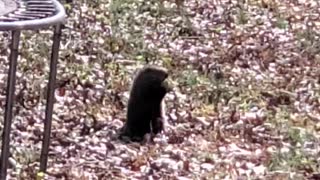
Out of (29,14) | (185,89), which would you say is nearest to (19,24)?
(29,14)

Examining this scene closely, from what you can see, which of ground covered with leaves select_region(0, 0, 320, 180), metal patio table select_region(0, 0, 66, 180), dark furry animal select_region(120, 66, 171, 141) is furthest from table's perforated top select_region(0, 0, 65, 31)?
dark furry animal select_region(120, 66, 171, 141)

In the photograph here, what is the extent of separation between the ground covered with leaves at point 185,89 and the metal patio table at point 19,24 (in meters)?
0.92

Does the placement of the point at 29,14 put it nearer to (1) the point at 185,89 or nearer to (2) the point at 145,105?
(2) the point at 145,105

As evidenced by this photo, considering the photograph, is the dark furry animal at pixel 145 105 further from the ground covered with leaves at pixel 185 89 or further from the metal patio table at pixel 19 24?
the metal patio table at pixel 19 24

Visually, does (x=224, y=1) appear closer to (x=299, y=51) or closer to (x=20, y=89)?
(x=299, y=51)

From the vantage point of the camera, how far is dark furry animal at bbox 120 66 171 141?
23.2ft

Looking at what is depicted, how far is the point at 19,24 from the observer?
4.54 meters

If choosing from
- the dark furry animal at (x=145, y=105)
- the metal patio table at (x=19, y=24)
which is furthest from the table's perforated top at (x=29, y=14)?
the dark furry animal at (x=145, y=105)

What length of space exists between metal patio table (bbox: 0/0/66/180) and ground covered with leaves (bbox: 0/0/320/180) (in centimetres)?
92

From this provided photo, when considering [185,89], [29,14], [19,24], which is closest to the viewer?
[19,24]

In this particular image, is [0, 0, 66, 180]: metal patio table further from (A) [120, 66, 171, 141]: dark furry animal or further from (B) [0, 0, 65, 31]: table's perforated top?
(A) [120, 66, 171, 141]: dark furry animal

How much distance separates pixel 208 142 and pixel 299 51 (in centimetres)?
322

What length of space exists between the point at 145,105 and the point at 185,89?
1.36m

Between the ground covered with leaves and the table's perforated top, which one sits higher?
the table's perforated top
